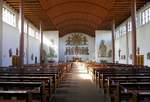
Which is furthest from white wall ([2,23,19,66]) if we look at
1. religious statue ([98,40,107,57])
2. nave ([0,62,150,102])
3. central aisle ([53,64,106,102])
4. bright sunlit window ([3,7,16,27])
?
religious statue ([98,40,107,57])

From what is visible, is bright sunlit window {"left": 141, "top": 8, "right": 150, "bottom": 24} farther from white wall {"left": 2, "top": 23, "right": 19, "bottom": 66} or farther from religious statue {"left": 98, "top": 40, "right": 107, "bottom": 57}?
religious statue {"left": 98, "top": 40, "right": 107, "bottom": 57}

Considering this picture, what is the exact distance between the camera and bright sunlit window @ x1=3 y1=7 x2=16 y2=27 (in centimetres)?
2621

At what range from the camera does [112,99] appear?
855 centimetres

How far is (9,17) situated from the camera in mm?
28281

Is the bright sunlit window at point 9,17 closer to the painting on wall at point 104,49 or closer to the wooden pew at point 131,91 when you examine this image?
the wooden pew at point 131,91

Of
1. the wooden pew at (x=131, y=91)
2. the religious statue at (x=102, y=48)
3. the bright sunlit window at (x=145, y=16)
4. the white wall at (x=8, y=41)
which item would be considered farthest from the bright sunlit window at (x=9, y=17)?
the religious statue at (x=102, y=48)

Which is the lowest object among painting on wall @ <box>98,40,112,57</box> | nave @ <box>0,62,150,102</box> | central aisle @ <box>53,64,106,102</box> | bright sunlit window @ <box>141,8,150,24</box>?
central aisle @ <box>53,64,106,102</box>

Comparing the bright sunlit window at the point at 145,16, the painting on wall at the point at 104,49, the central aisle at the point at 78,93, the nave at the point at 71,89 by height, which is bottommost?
the central aisle at the point at 78,93

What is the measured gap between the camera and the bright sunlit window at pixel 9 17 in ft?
86.0

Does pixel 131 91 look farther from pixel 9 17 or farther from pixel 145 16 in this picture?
pixel 9 17

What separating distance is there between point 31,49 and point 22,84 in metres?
33.0

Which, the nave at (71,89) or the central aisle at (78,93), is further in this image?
the central aisle at (78,93)

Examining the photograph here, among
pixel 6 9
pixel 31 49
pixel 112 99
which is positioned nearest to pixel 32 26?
pixel 31 49

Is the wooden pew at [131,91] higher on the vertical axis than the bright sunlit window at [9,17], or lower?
lower
